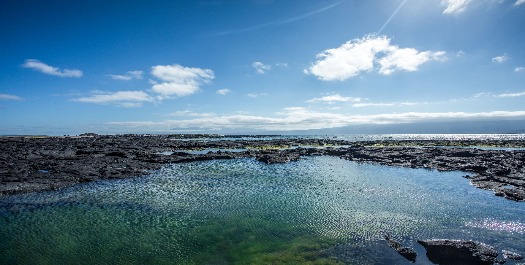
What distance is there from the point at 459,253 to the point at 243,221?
14596 mm

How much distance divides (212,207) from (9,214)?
16751 millimetres

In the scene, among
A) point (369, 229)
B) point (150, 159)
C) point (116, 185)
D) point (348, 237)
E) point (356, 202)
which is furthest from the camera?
point (150, 159)

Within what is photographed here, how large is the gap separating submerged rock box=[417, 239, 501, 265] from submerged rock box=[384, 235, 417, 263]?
35.2 inches

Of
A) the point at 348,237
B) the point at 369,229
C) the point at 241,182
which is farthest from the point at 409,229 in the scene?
the point at 241,182

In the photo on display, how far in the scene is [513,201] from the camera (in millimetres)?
29922

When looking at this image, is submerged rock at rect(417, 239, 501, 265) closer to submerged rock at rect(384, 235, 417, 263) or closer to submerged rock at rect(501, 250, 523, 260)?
submerged rock at rect(501, 250, 523, 260)

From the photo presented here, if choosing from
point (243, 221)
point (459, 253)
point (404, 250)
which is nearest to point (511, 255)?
→ point (459, 253)

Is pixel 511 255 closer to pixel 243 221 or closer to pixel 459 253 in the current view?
pixel 459 253

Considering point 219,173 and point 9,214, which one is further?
point 219,173

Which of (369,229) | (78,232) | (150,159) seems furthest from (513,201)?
(150,159)

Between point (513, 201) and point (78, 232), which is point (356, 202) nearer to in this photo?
point (513, 201)

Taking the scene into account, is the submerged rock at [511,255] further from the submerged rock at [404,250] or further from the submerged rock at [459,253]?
the submerged rock at [404,250]

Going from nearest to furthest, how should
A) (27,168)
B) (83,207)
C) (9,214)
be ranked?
(9,214) < (83,207) < (27,168)

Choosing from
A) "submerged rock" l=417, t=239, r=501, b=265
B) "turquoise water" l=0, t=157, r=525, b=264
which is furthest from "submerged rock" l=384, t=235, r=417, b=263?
"submerged rock" l=417, t=239, r=501, b=265
